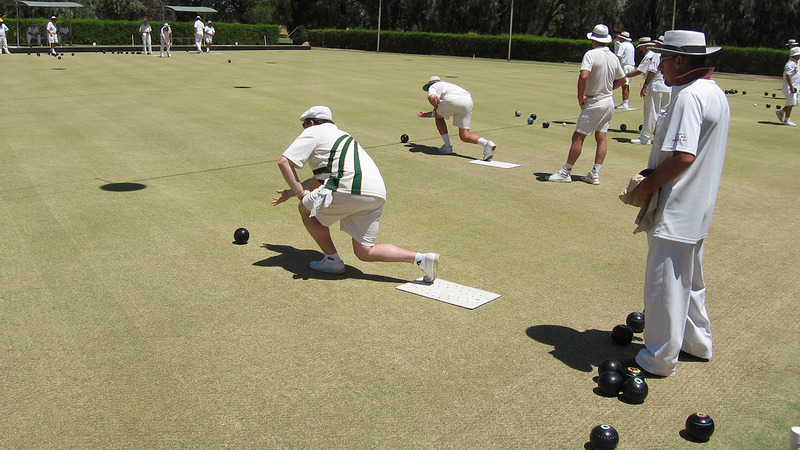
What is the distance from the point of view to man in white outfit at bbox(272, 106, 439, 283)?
20.2 feet

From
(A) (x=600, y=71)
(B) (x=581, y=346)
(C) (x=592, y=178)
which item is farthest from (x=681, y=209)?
(C) (x=592, y=178)

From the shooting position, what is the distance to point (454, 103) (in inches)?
485

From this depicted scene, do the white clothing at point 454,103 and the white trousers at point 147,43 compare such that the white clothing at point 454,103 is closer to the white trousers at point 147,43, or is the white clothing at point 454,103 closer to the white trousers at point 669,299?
the white trousers at point 669,299

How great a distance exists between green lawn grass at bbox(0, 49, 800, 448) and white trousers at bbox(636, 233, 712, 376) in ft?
0.64

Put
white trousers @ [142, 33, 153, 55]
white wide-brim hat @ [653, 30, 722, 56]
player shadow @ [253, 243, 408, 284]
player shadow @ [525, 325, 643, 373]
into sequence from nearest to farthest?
1. white wide-brim hat @ [653, 30, 722, 56]
2. player shadow @ [525, 325, 643, 373]
3. player shadow @ [253, 243, 408, 284]
4. white trousers @ [142, 33, 153, 55]

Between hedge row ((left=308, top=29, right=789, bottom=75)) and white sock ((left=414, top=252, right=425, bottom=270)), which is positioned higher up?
hedge row ((left=308, top=29, right=789, bottom=75))

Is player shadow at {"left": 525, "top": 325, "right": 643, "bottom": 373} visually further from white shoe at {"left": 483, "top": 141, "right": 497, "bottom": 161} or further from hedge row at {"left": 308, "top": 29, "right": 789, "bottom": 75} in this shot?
hedge row at {"left": 308, "top": 29, "right": 789, "bottom": 75}

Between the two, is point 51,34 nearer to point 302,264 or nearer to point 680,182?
point 302,264

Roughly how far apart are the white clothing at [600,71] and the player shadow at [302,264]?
17.6 ft

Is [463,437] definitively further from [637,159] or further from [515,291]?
[637,159]

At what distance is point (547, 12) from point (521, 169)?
1879 inches

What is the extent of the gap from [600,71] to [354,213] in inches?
225

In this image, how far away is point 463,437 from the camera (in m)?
4.02

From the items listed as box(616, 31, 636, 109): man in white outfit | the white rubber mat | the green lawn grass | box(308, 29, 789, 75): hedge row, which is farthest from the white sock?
box(308, 29, 789, 75): hedge row
